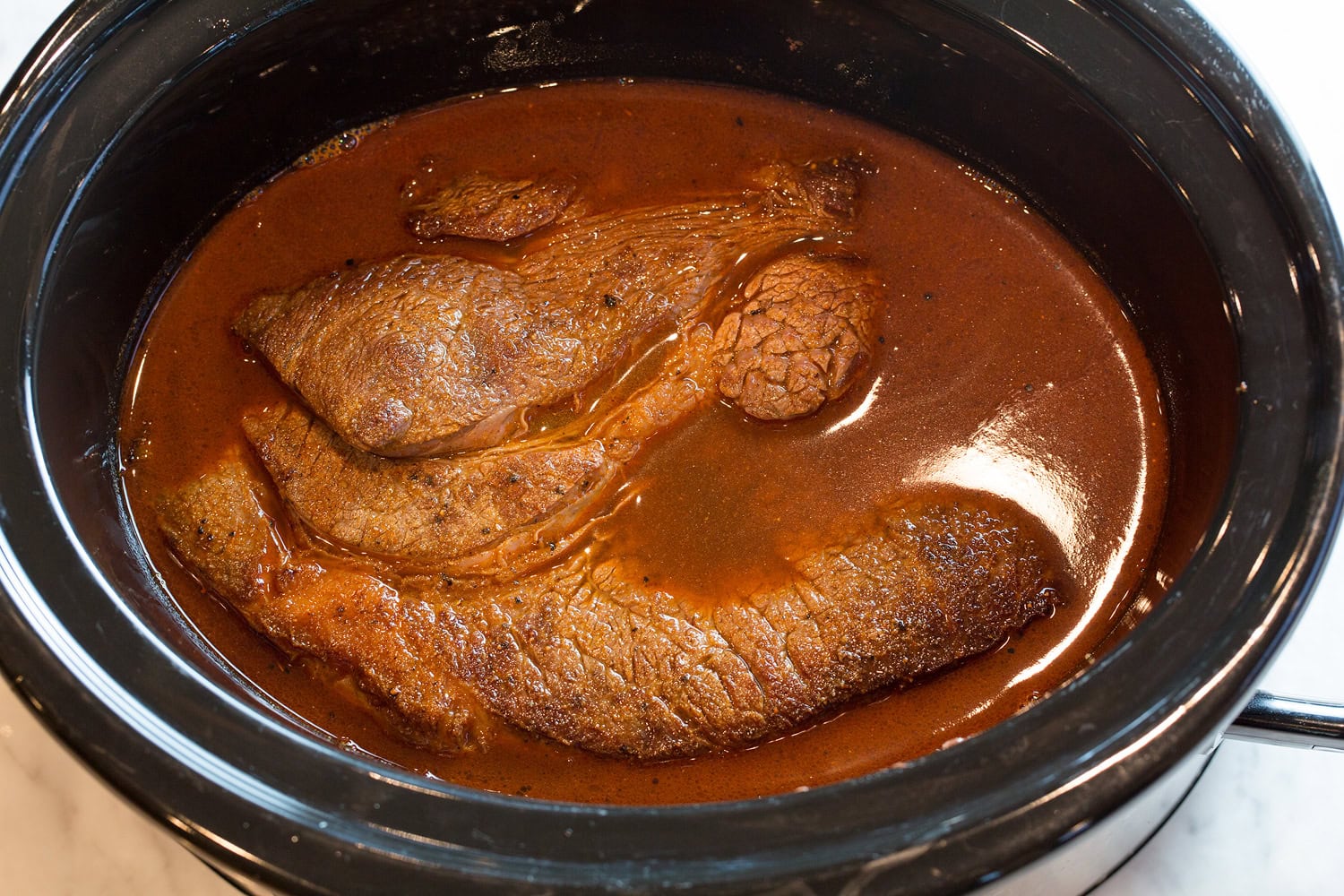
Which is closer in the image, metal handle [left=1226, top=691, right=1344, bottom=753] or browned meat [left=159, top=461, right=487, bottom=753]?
metal handle [left=1226, top=691, right=1344, bottom=753]

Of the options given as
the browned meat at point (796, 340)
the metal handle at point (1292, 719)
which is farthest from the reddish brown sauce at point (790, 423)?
the metal handle at point (1292, 719)

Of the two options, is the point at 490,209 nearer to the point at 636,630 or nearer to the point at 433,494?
the point at 433,494

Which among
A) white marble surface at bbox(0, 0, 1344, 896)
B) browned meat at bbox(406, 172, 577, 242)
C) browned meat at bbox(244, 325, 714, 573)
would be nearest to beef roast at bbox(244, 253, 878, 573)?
browned meat at bbox(244, 325, 714, 573)

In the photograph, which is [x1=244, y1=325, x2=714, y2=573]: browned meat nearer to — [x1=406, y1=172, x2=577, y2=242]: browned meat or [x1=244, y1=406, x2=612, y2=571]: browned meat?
[x1=244, y1=406, x2=612, y2=571]: browned meat

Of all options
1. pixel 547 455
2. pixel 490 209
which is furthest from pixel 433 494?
pixel 490 209

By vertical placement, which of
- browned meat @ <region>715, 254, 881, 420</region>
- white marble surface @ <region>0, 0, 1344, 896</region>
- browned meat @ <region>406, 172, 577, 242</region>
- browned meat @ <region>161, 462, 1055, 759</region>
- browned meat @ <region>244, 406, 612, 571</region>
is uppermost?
browned meat @ <region>406, 172, 577, 242</region>

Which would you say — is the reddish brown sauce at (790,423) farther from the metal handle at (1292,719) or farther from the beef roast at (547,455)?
the metal handle at (1292,719)

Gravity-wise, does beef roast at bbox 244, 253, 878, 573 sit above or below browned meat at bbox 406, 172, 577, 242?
below
